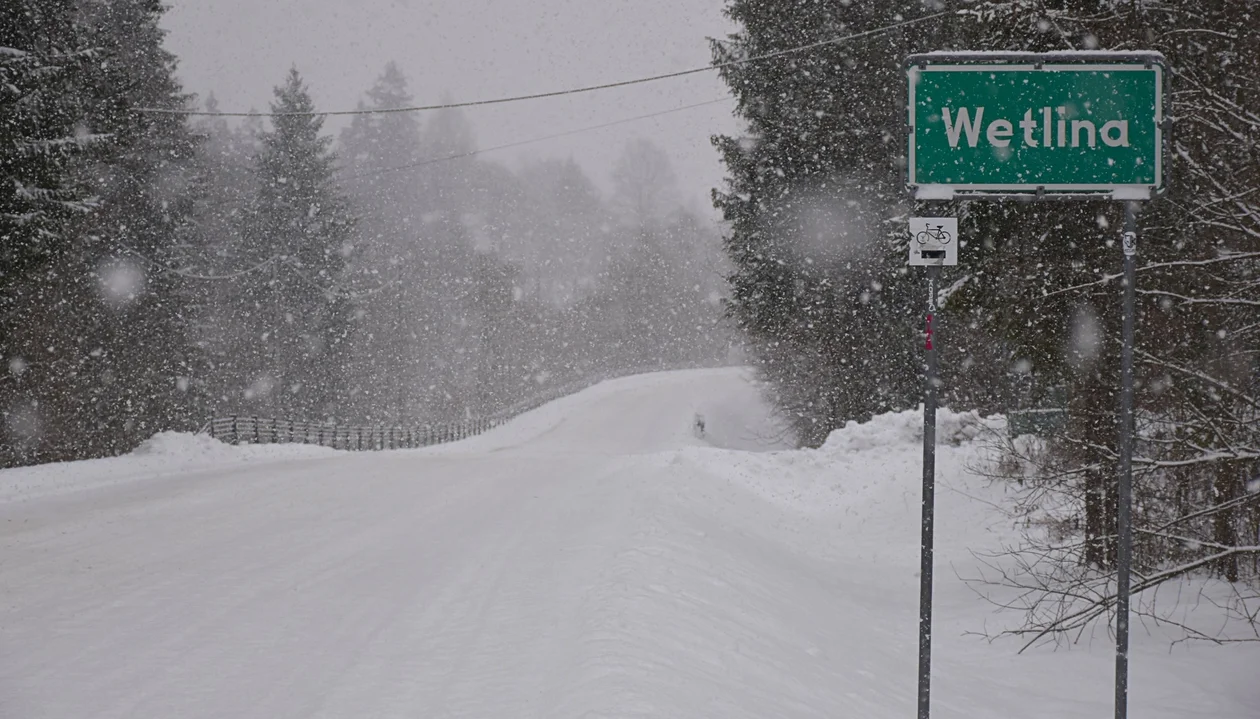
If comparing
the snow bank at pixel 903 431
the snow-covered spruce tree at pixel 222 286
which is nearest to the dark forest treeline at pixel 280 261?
the snow-covered spruce tree at pixel 222 286

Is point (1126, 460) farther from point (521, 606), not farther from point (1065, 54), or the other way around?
point (521, 606)

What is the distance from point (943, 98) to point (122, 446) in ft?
99.3

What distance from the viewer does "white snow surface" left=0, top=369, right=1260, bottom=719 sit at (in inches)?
234

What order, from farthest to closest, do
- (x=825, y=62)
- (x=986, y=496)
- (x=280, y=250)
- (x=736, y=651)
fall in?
(x=280, y=250) → (x=825, y=62) → (x=986, y=496) → (x=736, y=651)

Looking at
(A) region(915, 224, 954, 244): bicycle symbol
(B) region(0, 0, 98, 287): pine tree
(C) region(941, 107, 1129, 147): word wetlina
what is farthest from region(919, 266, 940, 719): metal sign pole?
(B) region(0, 0, 98, 287): pine tree

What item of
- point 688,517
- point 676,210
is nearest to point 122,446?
point 688,517

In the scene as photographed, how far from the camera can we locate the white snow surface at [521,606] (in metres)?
5.94

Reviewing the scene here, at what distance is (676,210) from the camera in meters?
96.7

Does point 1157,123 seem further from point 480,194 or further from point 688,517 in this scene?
point 480,194

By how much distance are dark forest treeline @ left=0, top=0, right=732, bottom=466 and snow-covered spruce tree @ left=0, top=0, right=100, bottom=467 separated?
5 centimetres

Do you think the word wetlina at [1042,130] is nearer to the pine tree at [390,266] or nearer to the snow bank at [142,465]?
the snow bank at [142,465]

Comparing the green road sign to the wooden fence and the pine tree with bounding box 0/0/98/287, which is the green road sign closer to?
the pine tree with bounding box 0/0/98/287

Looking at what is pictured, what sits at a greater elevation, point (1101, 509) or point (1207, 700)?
point (1101, 509)

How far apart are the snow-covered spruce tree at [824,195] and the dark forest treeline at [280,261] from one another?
1529 cm
